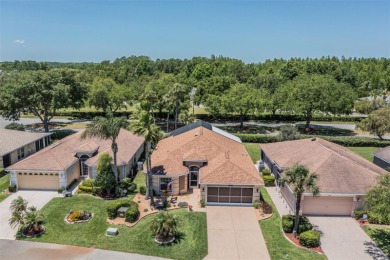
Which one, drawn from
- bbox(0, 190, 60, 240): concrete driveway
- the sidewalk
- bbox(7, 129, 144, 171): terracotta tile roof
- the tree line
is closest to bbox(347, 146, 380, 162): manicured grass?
the tree line

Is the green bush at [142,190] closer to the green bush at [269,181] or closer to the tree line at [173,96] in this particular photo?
the green bush at [269,181]

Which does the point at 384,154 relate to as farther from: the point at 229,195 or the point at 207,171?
the point at 207,171

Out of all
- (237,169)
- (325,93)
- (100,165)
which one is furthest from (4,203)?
(325,93)

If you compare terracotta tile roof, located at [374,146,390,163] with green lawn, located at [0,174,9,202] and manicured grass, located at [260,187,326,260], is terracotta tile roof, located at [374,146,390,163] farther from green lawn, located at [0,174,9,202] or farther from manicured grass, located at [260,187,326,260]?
green lawn, located at [0,174,9,202]

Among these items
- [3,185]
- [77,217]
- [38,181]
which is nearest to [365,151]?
[77,217]

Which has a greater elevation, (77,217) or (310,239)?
(310,239)
